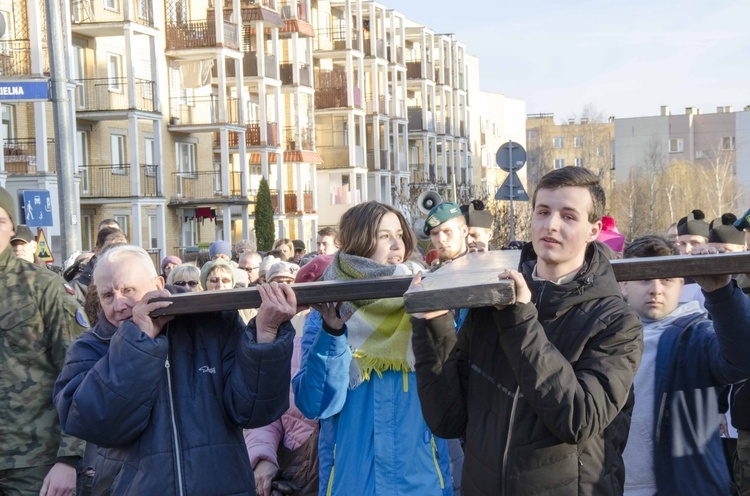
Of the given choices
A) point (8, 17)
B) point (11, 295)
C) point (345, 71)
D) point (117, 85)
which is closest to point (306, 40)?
point (345, 71)

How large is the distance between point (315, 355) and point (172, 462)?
3.18 ft

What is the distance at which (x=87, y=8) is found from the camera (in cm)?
3756

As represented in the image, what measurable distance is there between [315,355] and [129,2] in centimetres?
3503

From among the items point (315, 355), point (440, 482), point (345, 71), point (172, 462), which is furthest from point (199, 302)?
point (345, 71)

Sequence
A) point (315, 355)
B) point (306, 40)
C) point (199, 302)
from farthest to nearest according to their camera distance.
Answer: point (306, 40) → point (315, 355) → point (199, 302)

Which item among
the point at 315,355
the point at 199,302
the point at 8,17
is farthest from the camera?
the point at 8,17

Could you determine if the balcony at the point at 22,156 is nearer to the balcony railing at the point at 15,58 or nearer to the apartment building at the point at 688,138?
the balcony railing at the point at 15,58

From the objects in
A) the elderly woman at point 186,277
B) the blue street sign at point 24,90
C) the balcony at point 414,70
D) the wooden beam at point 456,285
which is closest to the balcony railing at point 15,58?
the blue street sign at point 24,90

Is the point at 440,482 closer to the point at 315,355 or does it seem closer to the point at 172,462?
the point at 315,355

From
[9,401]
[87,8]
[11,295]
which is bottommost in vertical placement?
[9,401]

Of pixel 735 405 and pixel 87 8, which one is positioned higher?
pixel 87 8

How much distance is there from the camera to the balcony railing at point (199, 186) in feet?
142

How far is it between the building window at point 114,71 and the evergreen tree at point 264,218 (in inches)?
360

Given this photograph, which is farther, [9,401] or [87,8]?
[87,8]
